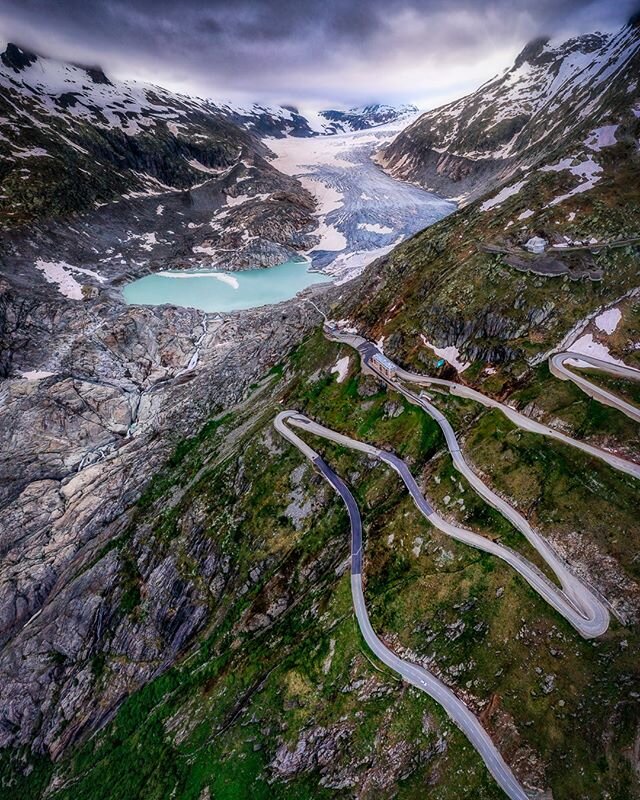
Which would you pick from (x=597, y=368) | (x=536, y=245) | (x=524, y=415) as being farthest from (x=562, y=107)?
(x=524, y=415)

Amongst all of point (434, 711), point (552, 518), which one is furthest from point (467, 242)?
point (434, 711)

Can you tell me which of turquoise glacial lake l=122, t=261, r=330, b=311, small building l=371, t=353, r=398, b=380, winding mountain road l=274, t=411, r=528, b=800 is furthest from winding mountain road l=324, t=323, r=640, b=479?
turquoise glacial lake l=122, t=261, r=330, b=311

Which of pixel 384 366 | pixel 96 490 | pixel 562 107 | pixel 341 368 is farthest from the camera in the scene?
pixel 562 107

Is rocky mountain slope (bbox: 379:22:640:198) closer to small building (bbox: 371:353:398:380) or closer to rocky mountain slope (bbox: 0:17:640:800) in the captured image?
rocky mountain slope (bbox: 0:17:640:800)

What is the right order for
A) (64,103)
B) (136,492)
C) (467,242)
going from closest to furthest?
(136,492) < (467,242) < (64,103)

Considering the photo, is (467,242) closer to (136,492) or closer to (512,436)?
(512,436)

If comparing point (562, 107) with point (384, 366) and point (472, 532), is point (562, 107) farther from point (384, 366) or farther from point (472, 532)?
point (472, 532)
